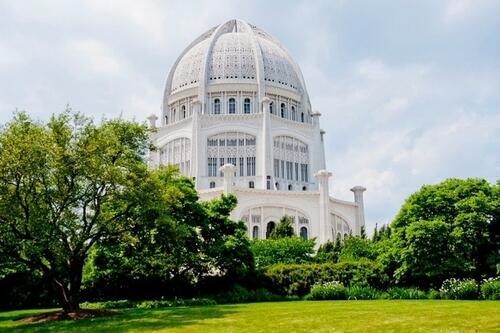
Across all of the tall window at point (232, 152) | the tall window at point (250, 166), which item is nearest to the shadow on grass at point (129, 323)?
the tall window at point (250, 166)

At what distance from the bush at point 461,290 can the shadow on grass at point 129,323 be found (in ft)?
38.1

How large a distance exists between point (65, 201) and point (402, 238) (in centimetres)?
1811

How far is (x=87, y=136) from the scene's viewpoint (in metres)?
23.0

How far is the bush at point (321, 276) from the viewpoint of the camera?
103ft

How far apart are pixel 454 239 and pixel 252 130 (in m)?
44.5

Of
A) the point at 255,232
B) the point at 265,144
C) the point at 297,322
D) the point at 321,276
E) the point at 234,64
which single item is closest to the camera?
the point at 297,322

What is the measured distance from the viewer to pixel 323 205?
200 feet

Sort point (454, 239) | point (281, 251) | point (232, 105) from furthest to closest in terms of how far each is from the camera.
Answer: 1. point (232, 105)
2. point (281, 251)
3. point (454, 239)

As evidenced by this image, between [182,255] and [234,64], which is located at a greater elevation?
[234,64]

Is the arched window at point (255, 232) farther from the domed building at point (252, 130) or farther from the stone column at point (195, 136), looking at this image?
the stone column at point (195, 136)

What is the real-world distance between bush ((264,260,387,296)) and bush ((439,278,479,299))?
425 centimetres

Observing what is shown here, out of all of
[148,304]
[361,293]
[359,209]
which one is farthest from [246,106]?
[148,304]

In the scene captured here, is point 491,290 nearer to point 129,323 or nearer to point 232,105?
point 129,323

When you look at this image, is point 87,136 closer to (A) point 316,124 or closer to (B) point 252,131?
(B) point 252,131
